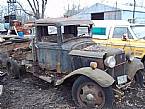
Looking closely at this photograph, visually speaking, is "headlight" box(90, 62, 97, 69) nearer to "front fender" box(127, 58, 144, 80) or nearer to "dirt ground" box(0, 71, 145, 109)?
"dirt ground" box(0, 71, 145, 109)

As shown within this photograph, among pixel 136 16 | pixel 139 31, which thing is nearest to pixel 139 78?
pixel 139 31

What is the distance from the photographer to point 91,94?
217 inches

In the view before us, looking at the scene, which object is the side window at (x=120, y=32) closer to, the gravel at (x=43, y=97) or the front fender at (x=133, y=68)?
the front fender at (x=133, y=68)

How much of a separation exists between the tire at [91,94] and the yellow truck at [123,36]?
400 cm

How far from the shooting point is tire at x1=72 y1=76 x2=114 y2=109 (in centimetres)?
533

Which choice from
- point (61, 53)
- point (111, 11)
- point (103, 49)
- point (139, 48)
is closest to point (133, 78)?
point (103, 49)

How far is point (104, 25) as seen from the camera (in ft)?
33.9

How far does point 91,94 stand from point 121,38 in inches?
185

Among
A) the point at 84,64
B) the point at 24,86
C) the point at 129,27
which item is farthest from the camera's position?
the point at 129,27

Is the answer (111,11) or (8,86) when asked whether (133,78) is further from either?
(111,11)

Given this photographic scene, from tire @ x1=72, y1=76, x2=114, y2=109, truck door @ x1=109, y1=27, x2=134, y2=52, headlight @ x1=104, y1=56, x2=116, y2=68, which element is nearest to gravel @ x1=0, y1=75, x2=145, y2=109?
tire @ x1=72, y1=76, x2=114, y2=109

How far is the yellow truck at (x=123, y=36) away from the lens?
9.23 m

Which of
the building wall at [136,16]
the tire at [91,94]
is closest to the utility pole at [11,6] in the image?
the building wall at [136,16]

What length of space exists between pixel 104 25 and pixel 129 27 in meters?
1.08
